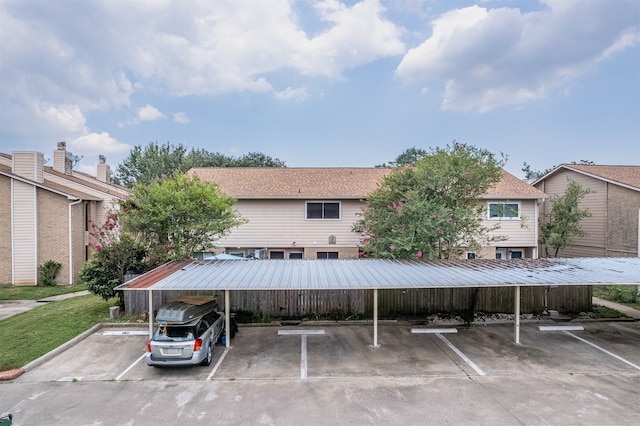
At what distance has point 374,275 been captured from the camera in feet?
34.6

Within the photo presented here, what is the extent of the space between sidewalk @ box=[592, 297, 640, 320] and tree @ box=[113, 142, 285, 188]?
42.4 metres

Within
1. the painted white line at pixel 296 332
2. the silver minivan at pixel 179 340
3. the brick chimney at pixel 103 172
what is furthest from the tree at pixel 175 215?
the brick chimney at pixel 103 172

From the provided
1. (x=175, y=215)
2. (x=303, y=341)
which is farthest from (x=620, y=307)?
(x=175, y=215)

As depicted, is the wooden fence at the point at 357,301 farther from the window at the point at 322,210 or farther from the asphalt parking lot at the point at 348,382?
the window at the point at 322,210

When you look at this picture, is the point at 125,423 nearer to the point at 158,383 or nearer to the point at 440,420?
the point at 158,383

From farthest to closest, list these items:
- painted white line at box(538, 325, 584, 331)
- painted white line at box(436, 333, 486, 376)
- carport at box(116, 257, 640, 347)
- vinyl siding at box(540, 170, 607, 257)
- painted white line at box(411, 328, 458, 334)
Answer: vinyl siding at box(540, 170, 607, 257) < painted white line at box(538, 325, 584, 331) < painted white line at box(411, 328, 458, 334) < carport at box(116, 257, 640, 347) < painted white line at box(436, 333, 486, 376)

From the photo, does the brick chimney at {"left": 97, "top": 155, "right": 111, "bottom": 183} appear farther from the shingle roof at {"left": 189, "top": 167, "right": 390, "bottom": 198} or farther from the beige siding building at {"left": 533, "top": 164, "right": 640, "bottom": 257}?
the beige siding building at {"left": 533, "top": 164, "right": 640, "bottom": 257}

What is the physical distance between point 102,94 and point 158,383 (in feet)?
81.2

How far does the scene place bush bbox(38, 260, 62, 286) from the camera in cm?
1905

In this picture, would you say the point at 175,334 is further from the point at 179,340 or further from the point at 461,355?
the point at 461,355

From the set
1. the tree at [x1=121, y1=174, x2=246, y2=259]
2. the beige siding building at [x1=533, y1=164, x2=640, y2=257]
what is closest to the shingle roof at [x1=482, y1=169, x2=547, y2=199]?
the beige siding building at [x1=533, y1=164, x2=640, y2=257]

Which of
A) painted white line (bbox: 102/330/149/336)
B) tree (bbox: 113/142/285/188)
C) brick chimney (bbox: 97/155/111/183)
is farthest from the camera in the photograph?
tree (bbox: 113/142/285/188)

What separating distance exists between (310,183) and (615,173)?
65.1 ft

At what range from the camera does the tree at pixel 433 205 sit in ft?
45.6
